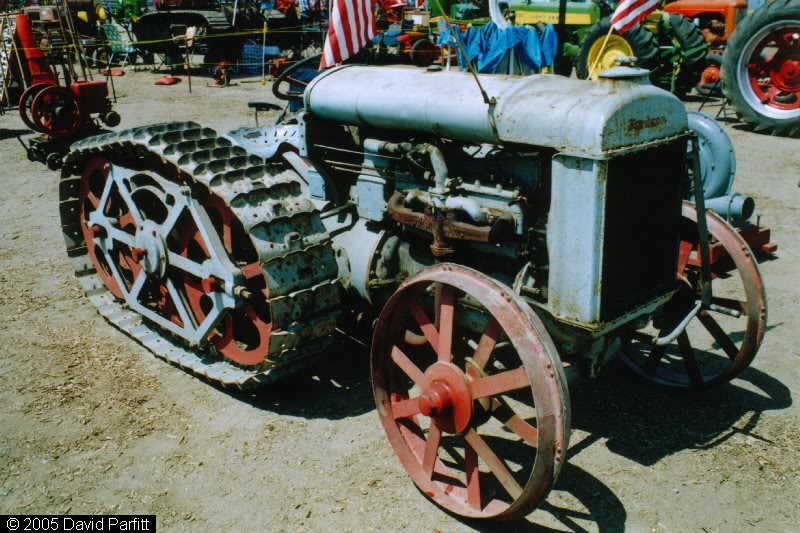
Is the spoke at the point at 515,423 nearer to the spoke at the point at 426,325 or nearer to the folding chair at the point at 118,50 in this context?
the spoke at the point at 426,325

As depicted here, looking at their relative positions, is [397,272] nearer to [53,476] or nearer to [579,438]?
[579,438]

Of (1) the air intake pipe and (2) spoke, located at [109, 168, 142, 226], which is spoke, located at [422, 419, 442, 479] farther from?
(1) the air intake pipe

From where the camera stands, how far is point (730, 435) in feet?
11.8

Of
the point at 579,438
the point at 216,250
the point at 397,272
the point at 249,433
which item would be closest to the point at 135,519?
the point at 249,433

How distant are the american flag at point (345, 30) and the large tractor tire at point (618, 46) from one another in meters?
8.05

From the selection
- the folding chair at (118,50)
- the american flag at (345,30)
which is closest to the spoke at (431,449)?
the american flag at (345,30)

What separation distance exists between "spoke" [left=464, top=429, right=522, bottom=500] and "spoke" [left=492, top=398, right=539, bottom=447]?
0.44 ft

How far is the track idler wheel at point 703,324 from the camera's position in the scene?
11.9ft

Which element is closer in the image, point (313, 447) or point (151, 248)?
point (313, 447)

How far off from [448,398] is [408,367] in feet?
0.93

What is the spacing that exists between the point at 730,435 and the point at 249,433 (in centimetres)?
236

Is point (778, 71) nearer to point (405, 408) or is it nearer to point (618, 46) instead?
point (618, 46)

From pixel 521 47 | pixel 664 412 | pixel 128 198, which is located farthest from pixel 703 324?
pixel 521 47

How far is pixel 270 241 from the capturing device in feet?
11.6
